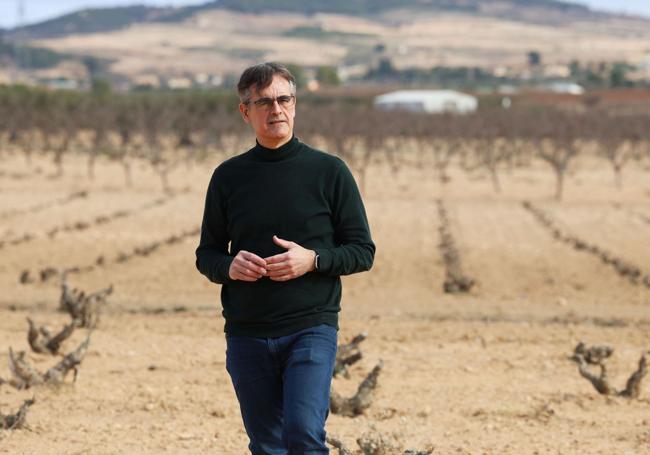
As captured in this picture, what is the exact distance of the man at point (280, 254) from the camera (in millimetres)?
3633

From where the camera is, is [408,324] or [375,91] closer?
[408,324]

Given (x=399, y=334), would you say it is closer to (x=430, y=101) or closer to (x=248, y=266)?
(x=248, y=266)

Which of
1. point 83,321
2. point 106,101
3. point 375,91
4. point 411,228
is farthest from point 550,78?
point 83,321

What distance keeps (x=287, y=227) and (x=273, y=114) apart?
350 millimetres

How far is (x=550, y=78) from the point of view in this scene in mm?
145625

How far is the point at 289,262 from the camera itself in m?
3.53

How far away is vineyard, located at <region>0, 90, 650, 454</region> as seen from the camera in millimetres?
5918

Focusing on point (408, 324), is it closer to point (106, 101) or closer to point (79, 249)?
point (79, 249)

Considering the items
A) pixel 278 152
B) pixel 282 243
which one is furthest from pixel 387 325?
pixel 282 243

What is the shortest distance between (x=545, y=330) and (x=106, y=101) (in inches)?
1879

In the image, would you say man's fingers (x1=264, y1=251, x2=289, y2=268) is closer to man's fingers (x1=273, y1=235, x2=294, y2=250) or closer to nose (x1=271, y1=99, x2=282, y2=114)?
man's fingers (x1=273, y1=235, x2=294, y2=250)

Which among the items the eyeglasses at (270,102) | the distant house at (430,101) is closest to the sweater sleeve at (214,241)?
the eyeglasses at (270,102)

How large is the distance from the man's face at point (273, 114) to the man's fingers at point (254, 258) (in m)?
0.37

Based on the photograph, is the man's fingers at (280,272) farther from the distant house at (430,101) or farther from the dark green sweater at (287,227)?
the distant house at (430,101)
